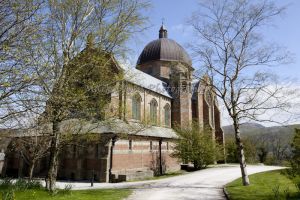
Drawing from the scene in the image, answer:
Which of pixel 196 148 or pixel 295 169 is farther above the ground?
pixel 196 148

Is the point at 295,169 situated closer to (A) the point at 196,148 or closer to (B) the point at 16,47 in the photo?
(B) the point at 16,47

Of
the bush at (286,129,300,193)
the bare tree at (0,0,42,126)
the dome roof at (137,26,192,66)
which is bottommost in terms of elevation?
the bush at (286,129,300,193)

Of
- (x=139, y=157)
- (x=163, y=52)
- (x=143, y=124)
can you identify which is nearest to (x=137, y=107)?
(x=139, y=157)

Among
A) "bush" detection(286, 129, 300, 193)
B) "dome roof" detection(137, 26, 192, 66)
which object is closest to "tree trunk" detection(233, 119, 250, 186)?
"bush" detection(286, 129, 300, 193)

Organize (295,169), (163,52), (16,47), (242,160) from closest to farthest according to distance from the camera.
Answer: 1. (16,47)
2. (295,169)
3. (242,160)
4. (163,52)

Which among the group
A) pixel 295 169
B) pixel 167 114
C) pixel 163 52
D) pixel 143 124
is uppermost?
pixel 163 52

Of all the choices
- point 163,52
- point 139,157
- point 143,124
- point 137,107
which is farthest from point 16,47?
point 163,52

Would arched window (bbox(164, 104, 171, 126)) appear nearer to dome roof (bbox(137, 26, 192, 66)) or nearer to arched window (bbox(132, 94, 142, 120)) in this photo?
arched window (bbox(132, 94, 142, 120))

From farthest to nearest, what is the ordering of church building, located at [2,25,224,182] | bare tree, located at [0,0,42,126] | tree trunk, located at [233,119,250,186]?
church building, located at [2,25,224,182]
tree trunk, located at [233,119,250,186]
bare tree, located at [0,0,42,126]

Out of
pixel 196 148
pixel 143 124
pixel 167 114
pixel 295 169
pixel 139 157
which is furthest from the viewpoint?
pixel 167 114

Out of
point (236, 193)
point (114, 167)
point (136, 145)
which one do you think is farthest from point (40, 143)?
point (236, 193)

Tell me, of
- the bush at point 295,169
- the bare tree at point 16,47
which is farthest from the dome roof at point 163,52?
the bare tree at point 16,47

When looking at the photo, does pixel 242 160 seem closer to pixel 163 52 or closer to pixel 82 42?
pixel 82 42

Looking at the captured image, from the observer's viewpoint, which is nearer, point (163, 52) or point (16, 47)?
point (16, 47)
